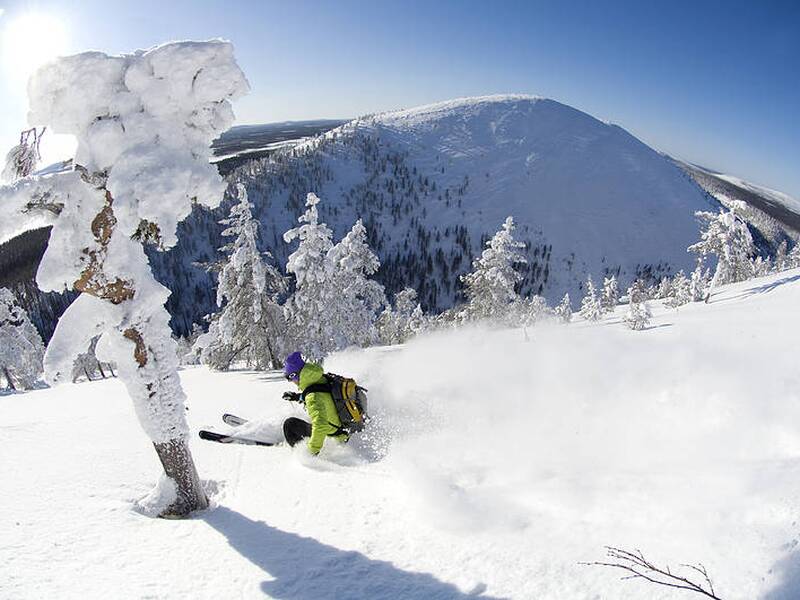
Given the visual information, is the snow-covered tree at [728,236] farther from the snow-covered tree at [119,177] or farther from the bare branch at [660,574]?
the snow-covered tree at [119,177]

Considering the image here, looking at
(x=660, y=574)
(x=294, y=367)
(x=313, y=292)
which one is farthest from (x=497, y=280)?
(x=660, y=574)

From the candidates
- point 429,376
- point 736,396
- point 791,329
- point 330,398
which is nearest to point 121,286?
point 330,398

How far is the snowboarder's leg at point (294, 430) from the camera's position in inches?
325

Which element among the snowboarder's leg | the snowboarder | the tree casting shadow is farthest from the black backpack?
the tree casting shadow

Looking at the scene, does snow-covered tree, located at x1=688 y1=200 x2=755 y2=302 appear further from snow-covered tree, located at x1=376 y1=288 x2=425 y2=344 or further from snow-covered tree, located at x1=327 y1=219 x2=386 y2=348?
snow-covered tree, located at x1=376 y1=288 x2=425 y2=344

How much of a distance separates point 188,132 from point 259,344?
24.8 m

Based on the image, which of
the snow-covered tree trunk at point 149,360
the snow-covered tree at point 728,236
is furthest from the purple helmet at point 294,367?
the snow-covered tree at point 728,236

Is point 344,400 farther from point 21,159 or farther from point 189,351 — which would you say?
point 189,351

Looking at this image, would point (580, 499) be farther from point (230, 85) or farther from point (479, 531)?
point (230, 85)

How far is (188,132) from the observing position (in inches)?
204

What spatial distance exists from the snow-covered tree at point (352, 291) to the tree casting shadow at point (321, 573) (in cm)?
2441

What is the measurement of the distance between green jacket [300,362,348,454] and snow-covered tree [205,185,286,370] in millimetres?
19909

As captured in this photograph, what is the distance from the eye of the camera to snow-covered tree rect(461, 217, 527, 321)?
33.4 metres

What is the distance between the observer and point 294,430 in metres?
8.30
